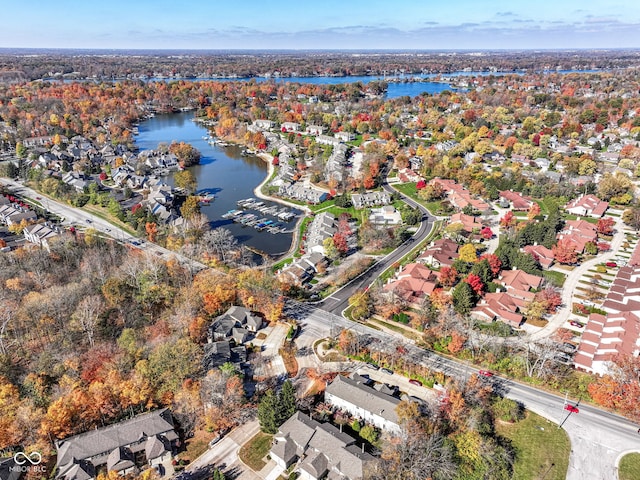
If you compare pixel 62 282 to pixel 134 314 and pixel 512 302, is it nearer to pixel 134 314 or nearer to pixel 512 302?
pixel 134 314

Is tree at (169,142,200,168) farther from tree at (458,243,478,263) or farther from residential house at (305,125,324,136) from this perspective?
tree at (458,243,478,263)

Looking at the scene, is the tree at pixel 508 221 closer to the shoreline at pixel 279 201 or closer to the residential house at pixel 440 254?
the residential house at pixel 440 254

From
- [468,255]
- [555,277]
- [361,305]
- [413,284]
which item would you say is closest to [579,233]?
[555,277]

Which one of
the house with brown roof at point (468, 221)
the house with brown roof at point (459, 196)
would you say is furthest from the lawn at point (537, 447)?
the house with brown roof at point (459, 196)

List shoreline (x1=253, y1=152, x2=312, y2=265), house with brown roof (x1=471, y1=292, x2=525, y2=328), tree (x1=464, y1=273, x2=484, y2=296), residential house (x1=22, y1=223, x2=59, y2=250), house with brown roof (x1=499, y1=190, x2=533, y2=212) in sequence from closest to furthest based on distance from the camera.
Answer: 1. house with brown roof (x1=471, y1=292, x2=525, y2=328)
2. tree (x1=464, y1=273, x2=484, y2=296)
3. residential house (x1=22, y1=223, x2=59, y2=250)
4. shoreline (x1=253, y1=152, x2=312, y2=265)
5. house with brown roof (x1=499, y1=190, x2=533, y2=212)

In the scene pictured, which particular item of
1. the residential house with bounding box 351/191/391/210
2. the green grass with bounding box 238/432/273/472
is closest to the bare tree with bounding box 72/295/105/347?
the green grass with bounding box 238/432/273/472

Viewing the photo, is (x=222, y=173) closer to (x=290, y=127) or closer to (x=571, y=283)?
(x=290, y=127)
